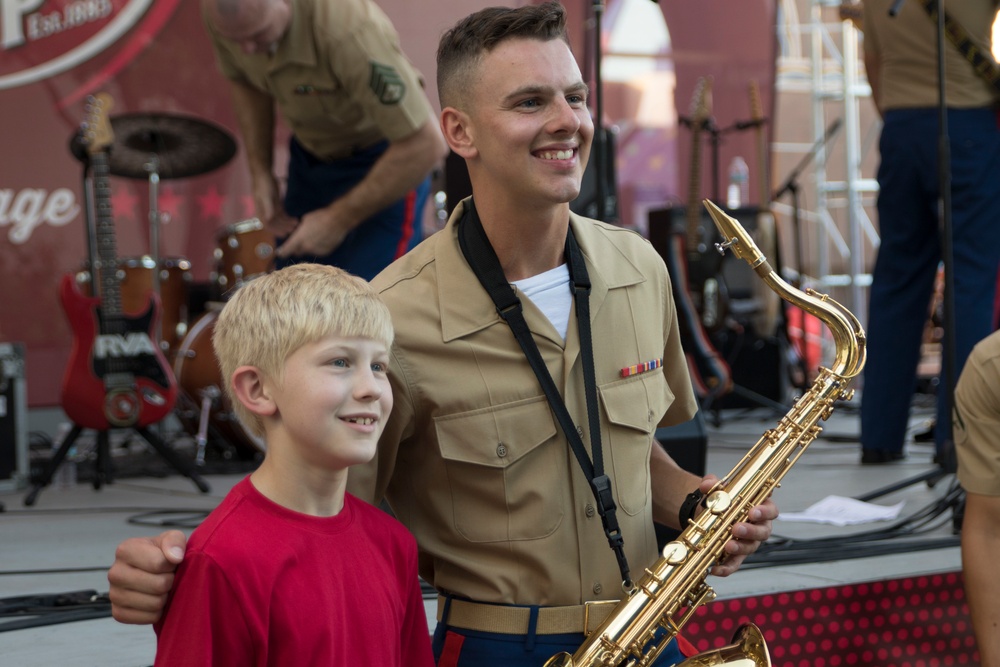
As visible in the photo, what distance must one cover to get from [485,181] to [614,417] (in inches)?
19.9

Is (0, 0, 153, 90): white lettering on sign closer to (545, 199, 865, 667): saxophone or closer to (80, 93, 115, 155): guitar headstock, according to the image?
(80, 93, 115, 155): guitar headstock

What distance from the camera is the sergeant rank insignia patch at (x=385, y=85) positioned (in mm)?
3641

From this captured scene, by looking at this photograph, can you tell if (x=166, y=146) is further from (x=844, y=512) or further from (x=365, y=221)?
(x=844, y=512)

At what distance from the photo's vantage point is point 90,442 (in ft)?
24.3

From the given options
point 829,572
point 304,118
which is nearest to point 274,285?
point 829,572

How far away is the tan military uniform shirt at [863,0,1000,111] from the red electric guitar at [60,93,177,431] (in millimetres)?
3383

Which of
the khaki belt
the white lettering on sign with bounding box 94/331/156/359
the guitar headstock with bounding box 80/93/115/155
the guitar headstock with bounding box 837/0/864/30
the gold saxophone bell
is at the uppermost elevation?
the guitar headstock with bounding box 837/0/864/30

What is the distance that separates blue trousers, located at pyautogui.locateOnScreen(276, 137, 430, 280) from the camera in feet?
12.2

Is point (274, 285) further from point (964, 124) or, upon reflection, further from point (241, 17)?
point (964, 124)

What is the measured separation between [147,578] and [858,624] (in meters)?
2.03

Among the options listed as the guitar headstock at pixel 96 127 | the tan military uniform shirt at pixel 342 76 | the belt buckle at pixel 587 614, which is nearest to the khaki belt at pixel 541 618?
the belt buckle at pixel 587 614

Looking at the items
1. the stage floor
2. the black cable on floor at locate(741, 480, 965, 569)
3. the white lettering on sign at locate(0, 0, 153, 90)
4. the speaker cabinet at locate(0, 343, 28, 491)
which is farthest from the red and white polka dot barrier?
the white lettering on sign at locate(0, 0, 153, 90)

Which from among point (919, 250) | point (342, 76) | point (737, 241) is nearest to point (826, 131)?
point (919, 250)

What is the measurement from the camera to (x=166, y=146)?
21.1ft
